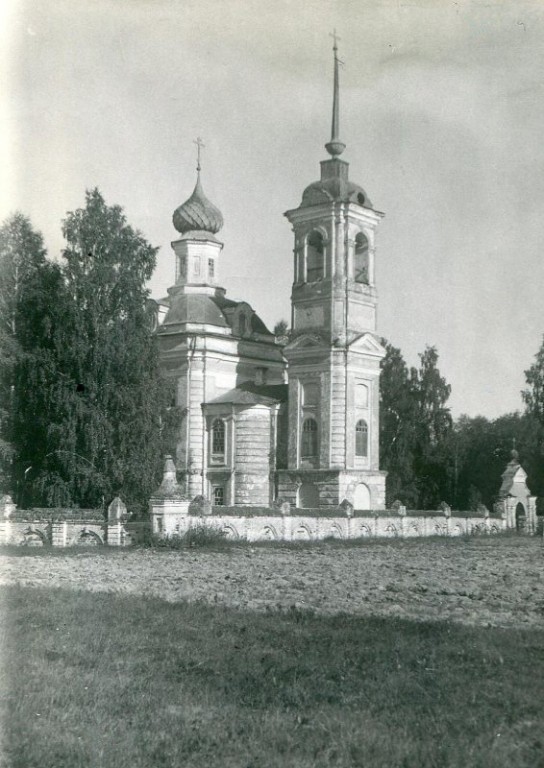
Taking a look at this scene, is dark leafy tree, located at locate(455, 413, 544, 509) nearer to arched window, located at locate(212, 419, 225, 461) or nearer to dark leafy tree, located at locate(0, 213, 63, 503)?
arched window, located at locate(212, 419, 225, 461)

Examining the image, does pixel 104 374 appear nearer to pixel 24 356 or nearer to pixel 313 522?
pixel 24 356

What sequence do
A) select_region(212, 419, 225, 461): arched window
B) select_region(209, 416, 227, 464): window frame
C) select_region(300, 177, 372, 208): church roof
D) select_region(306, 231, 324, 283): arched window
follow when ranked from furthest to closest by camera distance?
1. select_region(306, 231, 324, 283): arched window
2. select_region(212, 419, 225, 461): arched window
3. select_region(209, 416, 227, 464): window frame
4. select_region(300, 177, 372, 208): church roof

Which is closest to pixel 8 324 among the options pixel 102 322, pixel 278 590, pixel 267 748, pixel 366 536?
pixel 102 322

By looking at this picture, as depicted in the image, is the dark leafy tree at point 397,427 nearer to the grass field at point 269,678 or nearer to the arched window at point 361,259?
the arched window at point 361,259

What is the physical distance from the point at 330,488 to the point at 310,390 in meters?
4.41

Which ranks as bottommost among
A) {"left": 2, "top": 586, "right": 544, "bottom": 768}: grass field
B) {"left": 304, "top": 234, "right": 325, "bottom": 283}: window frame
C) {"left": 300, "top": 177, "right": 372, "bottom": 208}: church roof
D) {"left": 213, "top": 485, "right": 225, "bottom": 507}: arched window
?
{"left": 2, "top": 586, "right": 544, "bottom": 768}: grass field

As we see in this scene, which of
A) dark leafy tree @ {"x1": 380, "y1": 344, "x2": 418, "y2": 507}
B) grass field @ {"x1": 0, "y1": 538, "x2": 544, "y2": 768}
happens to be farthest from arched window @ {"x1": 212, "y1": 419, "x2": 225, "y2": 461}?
grass field @ {"x1": 0, "y1": 538, "x2": 544, "y2": 768}

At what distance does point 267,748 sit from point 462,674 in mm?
2436

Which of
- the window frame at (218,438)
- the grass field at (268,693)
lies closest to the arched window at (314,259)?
the window frame at (218,438)

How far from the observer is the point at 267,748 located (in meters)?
6.94

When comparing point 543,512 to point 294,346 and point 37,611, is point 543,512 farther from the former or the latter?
point 37,611

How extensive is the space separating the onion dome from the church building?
6534 mm

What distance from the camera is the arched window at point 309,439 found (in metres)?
39.7

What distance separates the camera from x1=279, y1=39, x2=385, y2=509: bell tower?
3909 cm
